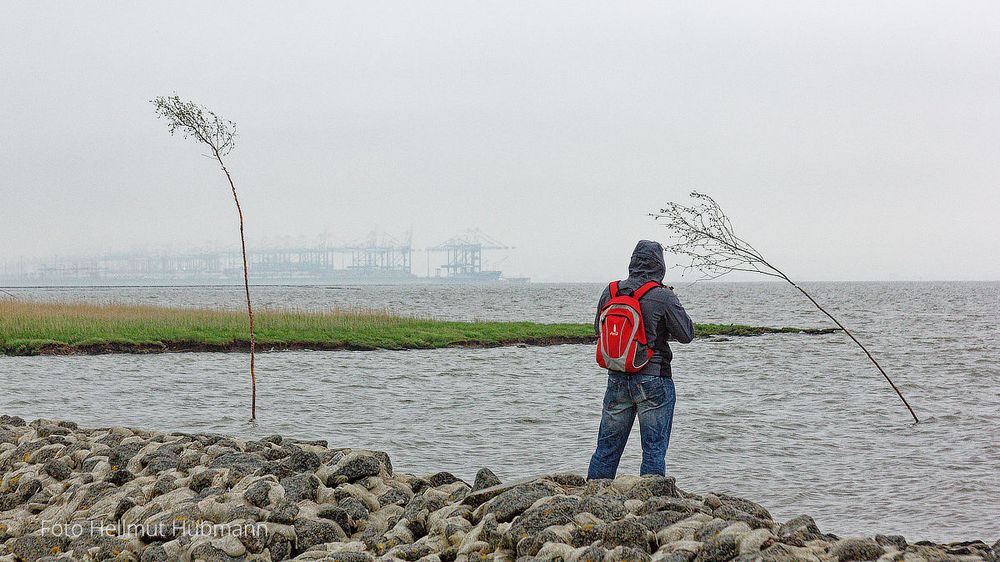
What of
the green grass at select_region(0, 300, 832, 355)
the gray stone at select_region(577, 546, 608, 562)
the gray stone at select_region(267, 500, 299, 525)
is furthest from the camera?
the green grass at select_region(0, 300, 832, 355)

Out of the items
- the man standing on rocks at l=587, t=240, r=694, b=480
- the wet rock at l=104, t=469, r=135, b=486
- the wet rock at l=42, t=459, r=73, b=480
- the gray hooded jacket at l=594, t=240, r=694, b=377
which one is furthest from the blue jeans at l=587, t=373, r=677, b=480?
the wet rock at l=42, t=459, r=73, b=480

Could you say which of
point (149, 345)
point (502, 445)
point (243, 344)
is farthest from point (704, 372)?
point (149, 345)

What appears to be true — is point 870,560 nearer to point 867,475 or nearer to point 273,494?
point 273,494

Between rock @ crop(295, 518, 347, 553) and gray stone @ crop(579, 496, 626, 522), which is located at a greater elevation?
gray stone @ crop(579, 496, 626, 522)

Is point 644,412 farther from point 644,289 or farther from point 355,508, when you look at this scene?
point 355,508

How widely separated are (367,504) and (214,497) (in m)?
1.11

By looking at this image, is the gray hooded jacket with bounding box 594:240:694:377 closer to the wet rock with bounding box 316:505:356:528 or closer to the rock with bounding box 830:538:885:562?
the rock with bounding box 830:538:885:562

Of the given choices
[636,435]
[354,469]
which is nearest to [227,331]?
[636,435]

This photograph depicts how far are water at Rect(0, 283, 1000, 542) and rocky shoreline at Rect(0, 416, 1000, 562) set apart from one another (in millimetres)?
2653

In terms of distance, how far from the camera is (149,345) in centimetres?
2580

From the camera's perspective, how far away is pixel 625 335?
20.4ft

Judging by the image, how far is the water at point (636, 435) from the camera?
342 inches

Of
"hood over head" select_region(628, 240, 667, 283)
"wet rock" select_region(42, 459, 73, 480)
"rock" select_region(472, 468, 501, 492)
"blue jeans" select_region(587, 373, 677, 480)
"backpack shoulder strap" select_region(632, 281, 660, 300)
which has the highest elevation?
"hood over head" select_region(628, 240, 667, 283)

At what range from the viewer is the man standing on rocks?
6.29 metres
